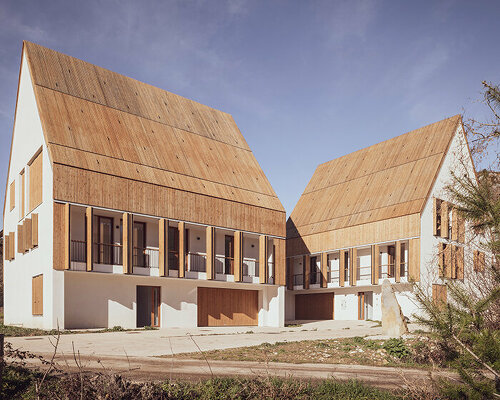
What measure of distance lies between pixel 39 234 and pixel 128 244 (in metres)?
3.88

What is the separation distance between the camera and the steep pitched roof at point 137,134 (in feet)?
77.7

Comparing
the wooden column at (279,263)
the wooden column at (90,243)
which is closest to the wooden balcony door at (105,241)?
the wooden column at (90,243)

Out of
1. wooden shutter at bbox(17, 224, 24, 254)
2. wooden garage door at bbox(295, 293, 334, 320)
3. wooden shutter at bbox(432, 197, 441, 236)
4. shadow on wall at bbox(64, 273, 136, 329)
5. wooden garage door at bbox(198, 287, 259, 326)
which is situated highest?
wooden shutter at bbox(432, 197, 441, 236)

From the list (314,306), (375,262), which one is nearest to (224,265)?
(375,262)

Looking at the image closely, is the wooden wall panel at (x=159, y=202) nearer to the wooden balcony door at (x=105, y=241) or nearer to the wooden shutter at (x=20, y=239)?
the wooden balcony door at (x=105, y=241)

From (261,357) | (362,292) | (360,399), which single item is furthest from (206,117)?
(360,399)

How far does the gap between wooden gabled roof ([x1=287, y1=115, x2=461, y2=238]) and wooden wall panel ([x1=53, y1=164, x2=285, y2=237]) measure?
798 centimetres

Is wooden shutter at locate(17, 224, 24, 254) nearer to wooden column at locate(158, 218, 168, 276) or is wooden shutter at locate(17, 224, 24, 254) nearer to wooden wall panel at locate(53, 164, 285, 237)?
wooden wall panel at locate(53, 164, 285, 237)

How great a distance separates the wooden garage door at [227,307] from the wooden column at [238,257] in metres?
1.78

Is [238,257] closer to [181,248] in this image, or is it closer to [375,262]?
[181,248]

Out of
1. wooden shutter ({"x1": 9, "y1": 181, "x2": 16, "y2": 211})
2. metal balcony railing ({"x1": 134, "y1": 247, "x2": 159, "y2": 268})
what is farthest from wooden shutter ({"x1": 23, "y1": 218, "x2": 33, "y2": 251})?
metal balcony railing ({"x1": 134, "y1": 247, "x2": 159, "y2": 268})

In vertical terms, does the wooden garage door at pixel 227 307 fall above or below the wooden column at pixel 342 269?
below

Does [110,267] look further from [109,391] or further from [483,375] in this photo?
[483,375]

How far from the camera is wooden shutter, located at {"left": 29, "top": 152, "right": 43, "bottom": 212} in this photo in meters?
23.7
